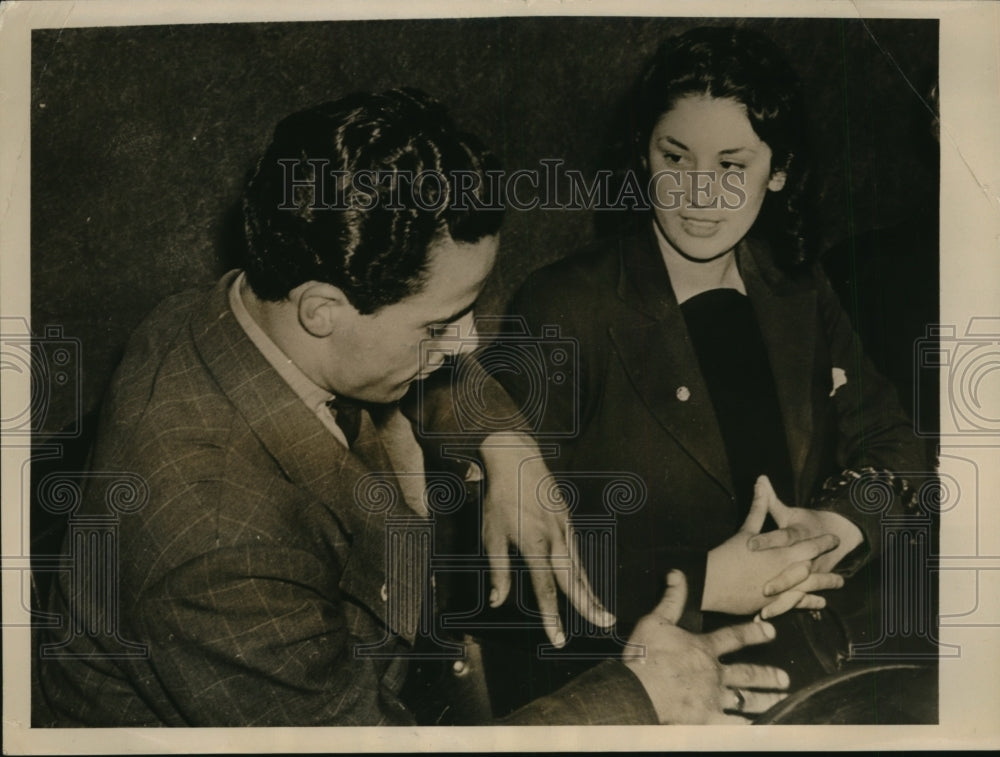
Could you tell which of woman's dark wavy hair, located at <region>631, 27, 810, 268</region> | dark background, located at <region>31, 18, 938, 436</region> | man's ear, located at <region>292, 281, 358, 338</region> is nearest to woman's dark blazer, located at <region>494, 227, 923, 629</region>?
dark background, located at <region>31, 18, 938, 436</region>

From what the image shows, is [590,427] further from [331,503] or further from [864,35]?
[864,35]

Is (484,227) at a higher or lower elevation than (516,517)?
higher

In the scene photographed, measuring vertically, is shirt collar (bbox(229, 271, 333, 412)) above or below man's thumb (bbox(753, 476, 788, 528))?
above

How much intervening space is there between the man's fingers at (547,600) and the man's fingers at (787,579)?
0.41 m

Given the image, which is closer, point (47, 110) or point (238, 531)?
point (238, 531)

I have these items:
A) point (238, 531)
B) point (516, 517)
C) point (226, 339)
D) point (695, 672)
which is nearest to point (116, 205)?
point (226, 339)

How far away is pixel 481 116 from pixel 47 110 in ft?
2.85

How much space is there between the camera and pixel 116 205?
6.57 ft

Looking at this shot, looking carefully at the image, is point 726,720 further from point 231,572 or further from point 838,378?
point 231,572

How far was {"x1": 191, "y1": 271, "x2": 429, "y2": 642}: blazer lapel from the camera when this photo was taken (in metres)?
1.91

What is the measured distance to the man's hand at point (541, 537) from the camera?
1.97m

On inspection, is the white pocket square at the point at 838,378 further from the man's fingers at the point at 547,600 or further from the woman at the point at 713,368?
→ the man's fingers at the point at 547,600

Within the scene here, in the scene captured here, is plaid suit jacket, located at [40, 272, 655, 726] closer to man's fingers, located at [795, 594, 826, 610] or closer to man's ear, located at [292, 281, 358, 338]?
man's ear, located at [292, 281, 358, 338]

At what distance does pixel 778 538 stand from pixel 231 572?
1.05 m
